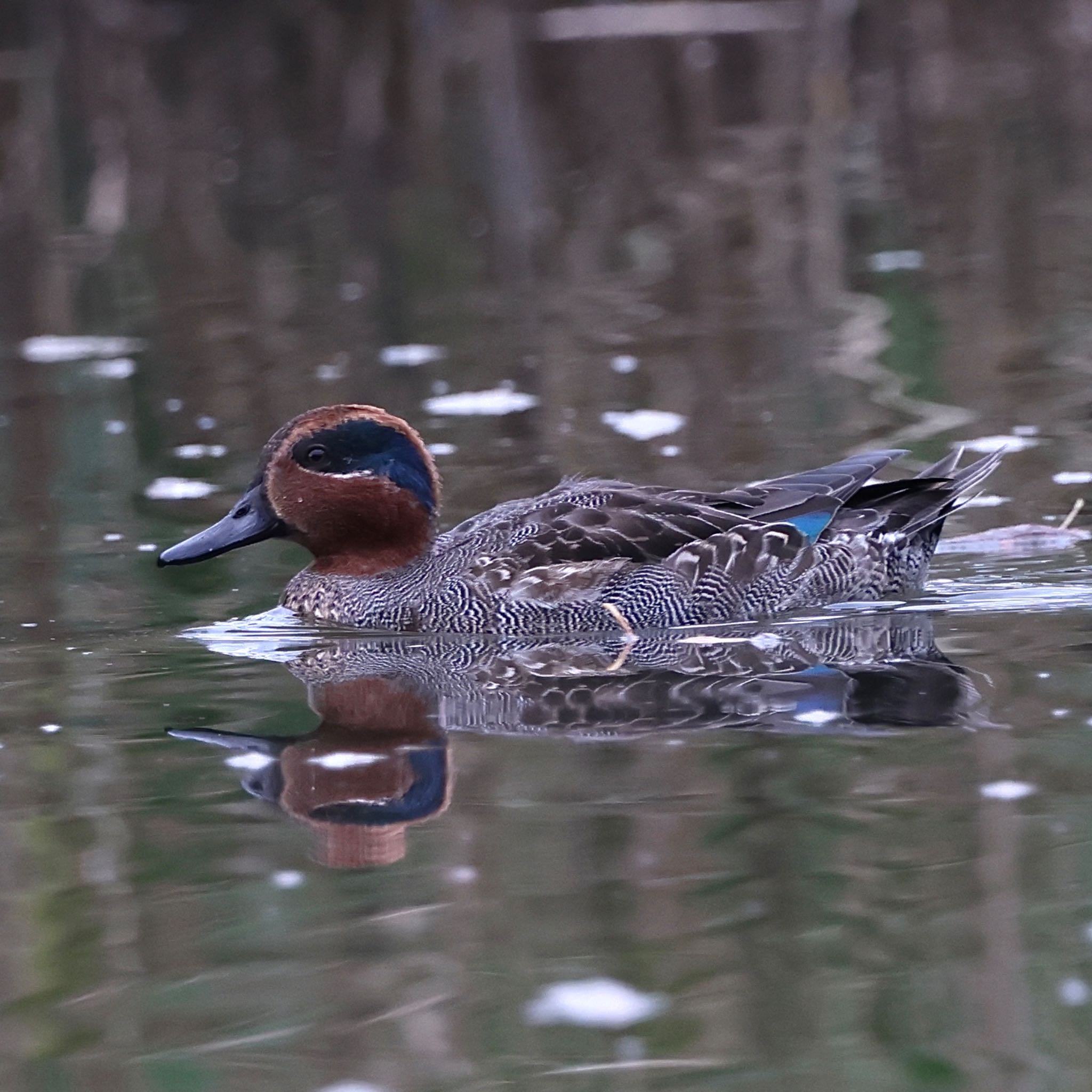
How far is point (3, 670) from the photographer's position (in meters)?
7.81

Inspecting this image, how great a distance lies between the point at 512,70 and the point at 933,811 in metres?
20.4

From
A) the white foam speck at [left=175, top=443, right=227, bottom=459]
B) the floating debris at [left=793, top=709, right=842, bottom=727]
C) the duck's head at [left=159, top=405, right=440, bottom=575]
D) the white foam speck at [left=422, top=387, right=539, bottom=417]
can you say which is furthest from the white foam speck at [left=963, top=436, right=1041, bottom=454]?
the floating debris at [left=793, top=709, right=842, bottom=727]

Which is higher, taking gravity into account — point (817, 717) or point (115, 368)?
point (115, 368)

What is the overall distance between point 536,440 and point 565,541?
3355mm

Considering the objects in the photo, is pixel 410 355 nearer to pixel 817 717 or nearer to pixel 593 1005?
pixel 817 717

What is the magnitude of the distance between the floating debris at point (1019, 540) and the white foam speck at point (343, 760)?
368 centimetres

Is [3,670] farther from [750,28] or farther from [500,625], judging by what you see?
[750,28]

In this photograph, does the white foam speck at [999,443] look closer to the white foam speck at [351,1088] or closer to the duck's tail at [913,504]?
the duck's tail at [913,504]

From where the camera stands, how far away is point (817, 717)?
6.59 meters

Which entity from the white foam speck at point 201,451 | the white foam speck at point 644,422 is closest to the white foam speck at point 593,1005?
the white foam speck at point 644,422

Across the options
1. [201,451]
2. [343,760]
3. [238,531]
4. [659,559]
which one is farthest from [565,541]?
[201,451]

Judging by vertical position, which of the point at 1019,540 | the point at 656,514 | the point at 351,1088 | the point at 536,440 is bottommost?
the point at 1019,540

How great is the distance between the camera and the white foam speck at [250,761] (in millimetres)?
6328

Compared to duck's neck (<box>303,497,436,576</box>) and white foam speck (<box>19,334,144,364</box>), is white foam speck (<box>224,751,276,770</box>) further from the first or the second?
white foam speck (<box>19,334,144,364</box>)
